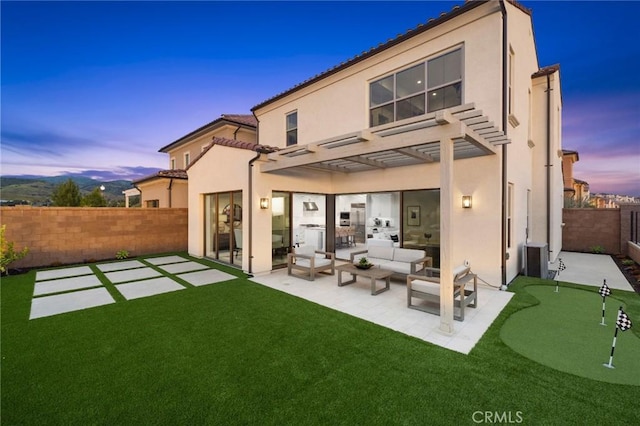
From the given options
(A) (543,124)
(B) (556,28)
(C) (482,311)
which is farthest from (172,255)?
(B) (556,28)

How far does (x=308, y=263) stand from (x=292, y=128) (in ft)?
21.7

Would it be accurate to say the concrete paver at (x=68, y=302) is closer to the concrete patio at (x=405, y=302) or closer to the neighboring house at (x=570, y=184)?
the concrete patio at (x=405, y=302)

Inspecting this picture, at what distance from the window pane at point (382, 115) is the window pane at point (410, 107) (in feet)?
0.98

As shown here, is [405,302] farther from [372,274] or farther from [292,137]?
[292,137]

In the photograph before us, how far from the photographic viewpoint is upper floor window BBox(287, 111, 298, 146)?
12.1 m

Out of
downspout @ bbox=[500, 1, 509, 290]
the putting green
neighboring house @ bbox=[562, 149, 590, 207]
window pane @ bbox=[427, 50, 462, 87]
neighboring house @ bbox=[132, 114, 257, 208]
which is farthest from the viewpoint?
neighboring house @ bbox=[562, 149, 590, 207]

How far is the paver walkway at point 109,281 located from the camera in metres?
6.25

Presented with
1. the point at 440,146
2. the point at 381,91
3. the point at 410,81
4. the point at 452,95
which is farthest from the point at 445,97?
the point at 440,146

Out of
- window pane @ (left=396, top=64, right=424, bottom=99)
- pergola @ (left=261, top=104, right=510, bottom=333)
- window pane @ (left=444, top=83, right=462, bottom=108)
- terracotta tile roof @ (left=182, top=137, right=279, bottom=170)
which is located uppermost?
window pane @ (left=396, top=64, right=424, bottom=99)

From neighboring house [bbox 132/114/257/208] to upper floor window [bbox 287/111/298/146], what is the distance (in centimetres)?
405

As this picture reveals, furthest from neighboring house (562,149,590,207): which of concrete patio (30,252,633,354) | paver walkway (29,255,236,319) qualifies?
paver walkway (29,255,236,319)

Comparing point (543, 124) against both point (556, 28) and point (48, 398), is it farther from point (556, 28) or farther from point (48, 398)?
point (48, 398)

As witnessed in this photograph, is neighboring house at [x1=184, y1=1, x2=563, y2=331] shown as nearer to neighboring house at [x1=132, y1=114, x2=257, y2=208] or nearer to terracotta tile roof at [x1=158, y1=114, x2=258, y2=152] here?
terracotta tile roof at [x1=158, y1=114, x2=258, y2=152]

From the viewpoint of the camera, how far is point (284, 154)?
8133mm
